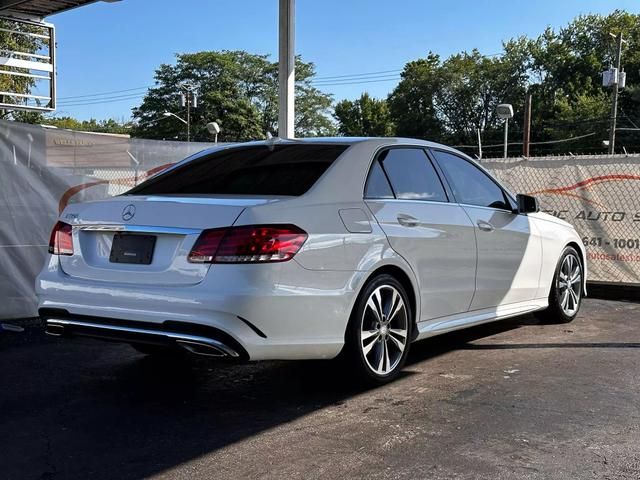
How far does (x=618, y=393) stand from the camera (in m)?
4.52

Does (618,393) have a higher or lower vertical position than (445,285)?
lower

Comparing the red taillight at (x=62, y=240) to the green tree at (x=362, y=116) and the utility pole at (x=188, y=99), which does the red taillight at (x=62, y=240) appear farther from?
the green tree at (x=362, y=116)

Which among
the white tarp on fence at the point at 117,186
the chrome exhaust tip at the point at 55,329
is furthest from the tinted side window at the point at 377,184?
the white tarp on fence at the point at 117,186

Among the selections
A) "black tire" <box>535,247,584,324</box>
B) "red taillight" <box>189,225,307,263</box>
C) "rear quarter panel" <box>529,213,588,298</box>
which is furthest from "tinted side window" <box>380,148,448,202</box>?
"black tire" <box>535,247,584,324</box>

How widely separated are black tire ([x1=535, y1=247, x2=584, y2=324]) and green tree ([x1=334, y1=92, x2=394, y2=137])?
83.9 metres

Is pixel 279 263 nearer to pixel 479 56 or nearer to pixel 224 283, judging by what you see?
pixel 224 283

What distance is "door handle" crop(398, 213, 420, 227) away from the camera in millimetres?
4695

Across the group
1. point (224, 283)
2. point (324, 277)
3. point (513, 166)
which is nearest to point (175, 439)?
point (224, 283)

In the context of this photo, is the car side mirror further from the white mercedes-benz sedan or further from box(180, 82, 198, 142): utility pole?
box(180, 82, 198, 142): utility pole

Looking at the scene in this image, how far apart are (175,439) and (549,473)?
186cm

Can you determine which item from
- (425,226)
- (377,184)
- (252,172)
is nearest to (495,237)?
(425,226)

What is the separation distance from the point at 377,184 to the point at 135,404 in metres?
2.09

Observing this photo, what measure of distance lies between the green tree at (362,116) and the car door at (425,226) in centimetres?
8571

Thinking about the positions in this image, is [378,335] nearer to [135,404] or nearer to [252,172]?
[252,172]
